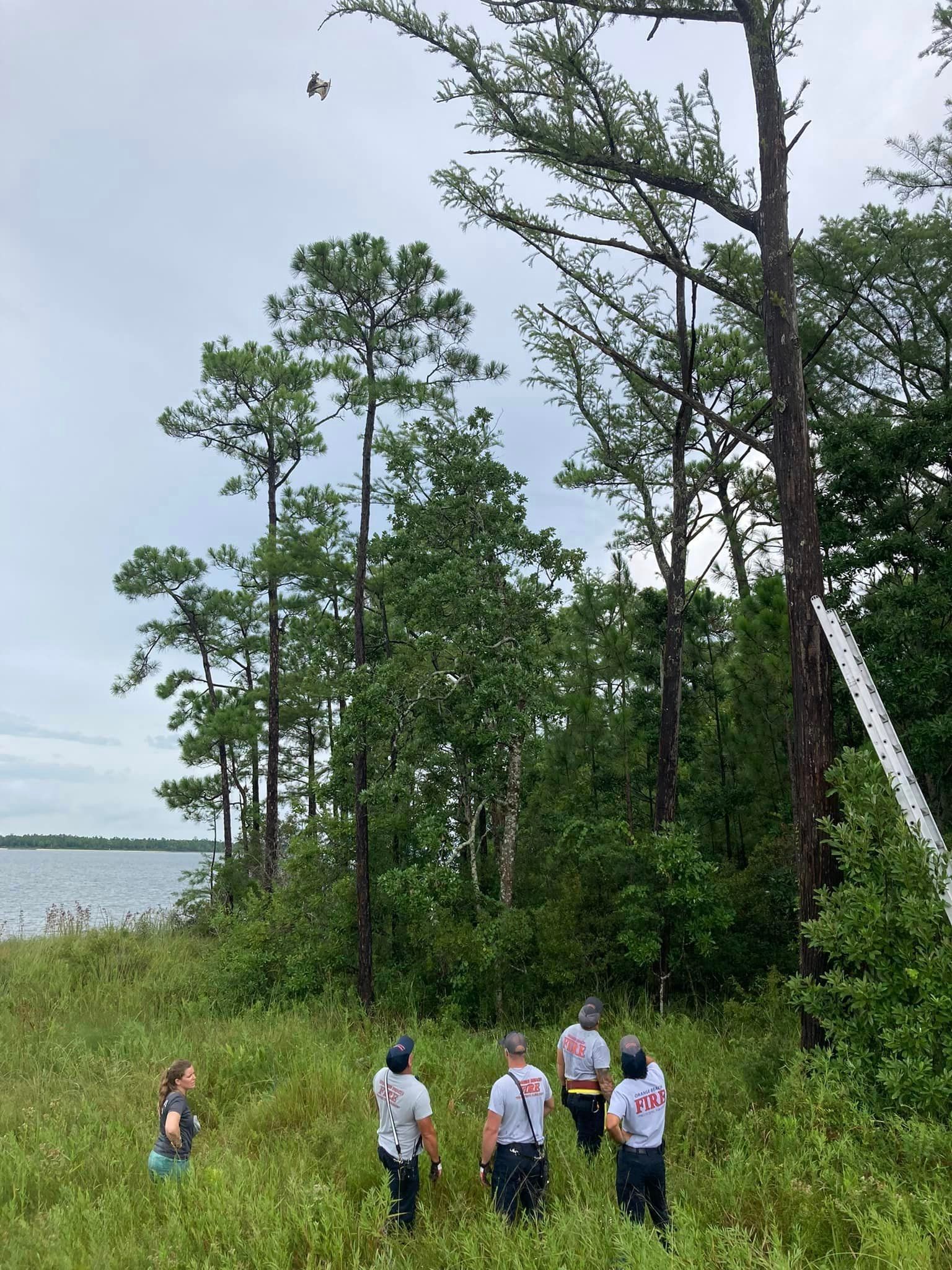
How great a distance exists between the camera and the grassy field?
467cm

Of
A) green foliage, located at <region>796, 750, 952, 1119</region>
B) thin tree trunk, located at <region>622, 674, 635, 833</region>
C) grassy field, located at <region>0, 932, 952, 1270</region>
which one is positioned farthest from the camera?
thin tree trunk, located at <region>622, 674, 635, 833</region>

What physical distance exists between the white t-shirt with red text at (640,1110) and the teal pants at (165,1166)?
3225 mm

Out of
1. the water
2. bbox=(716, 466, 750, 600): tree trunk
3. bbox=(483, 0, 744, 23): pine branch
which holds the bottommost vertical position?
the water

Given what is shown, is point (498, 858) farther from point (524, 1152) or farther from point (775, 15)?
point (775, 15)

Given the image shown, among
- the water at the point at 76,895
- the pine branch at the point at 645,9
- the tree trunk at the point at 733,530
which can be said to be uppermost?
the pine branch at the point at 645,9

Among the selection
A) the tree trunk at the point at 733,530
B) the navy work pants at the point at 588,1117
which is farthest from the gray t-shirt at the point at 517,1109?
the tree trunk at the point at 733,530

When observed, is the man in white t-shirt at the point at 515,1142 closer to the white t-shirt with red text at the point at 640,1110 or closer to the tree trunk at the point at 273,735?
the white t-shirt with red text at the point at 640,1110

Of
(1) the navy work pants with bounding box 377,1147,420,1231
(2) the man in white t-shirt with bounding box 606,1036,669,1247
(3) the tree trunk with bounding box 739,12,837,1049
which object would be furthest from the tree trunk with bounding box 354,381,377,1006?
(2) the man in white t-shirt with bounding box 606,1036,669,1247

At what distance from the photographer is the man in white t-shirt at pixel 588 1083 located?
257 inches

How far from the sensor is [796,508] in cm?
819

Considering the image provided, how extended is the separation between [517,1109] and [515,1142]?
0.22 m

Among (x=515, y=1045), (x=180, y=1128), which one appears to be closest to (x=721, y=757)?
(x=515, y=1045)

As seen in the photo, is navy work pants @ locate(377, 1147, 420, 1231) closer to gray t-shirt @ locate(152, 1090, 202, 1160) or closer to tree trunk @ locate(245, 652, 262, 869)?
gray t-shirt @ locate(152, 1090, 202, 1160)

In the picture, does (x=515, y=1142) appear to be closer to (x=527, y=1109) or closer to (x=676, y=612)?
(x=527, y=1109)
